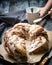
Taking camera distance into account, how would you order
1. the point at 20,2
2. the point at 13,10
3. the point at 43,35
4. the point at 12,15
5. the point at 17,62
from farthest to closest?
the point at 20,2
the point at 13,10
the point at 12,15
the point at 43,35
the point at 17,62

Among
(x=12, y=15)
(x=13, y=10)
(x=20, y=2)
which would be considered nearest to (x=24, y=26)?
(x=12, y=15)

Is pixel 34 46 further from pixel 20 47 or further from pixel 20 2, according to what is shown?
pixel 20 2

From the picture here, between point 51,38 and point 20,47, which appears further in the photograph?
point 51,38

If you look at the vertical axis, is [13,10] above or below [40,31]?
A: below

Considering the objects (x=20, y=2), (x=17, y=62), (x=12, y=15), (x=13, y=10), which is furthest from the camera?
(x=20, y=2)

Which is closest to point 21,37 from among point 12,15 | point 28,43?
point 28,43

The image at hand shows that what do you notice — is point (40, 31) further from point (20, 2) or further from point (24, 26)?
point (20, 2)
